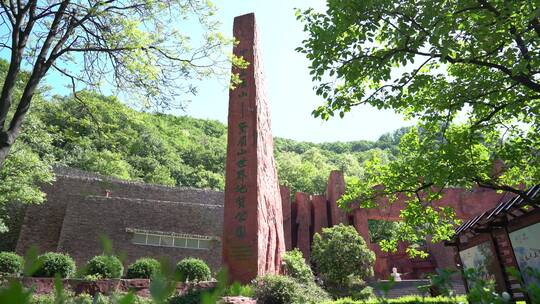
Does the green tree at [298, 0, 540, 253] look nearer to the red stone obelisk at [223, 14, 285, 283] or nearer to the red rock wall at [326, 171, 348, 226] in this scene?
the red stone obelisk at [223, 14, 285, 283]

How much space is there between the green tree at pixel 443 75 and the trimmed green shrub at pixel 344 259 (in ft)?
20.7

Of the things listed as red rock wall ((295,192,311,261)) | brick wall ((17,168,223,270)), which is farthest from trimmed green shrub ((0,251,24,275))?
red rock wall ((295,192,311,261))

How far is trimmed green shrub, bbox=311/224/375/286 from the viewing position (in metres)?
15.6

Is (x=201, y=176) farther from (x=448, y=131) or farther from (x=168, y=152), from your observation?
(x=448, y=131)

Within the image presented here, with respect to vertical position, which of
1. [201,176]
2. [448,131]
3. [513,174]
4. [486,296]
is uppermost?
[201,176]

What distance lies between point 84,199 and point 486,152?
1794 cm

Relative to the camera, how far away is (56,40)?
7.40 metres

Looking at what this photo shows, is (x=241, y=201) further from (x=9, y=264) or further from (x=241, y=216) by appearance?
(x=9, y=264)

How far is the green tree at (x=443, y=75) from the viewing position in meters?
5.90

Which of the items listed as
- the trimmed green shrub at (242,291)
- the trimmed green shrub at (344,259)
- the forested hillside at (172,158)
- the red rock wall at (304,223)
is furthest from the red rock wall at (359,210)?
the trimmed green shrub at (242,291)

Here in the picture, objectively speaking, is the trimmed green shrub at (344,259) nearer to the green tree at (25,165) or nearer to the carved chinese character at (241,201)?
the carved chinese character at (241,201)

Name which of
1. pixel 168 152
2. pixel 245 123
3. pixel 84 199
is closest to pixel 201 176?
pixel 168 152

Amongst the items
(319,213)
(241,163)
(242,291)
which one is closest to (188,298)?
(242,291)

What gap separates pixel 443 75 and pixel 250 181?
6229 mm
